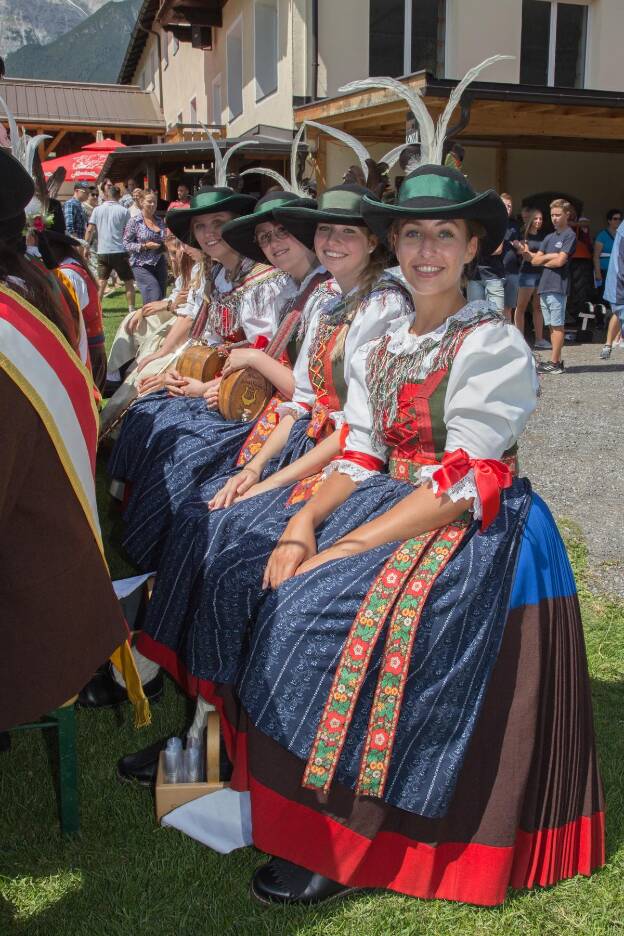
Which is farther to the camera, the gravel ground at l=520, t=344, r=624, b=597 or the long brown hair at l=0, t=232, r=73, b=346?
the gravel ground at l=520, t=344, r=624, b=597

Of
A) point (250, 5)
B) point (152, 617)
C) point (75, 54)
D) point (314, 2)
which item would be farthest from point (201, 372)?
point (75, 54)

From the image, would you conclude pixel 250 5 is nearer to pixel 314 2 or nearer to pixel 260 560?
pixel 314 2

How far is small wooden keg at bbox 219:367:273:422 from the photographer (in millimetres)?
3451

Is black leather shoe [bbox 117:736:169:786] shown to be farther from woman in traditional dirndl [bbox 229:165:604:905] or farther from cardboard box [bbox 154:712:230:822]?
woman in traditional dirndl [bbox 229:165:604:905]

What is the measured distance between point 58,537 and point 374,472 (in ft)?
3.31

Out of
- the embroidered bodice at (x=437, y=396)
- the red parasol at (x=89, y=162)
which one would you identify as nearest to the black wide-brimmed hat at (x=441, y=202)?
the embroidered bodice at (x=437, y=396)

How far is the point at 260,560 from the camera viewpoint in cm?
221

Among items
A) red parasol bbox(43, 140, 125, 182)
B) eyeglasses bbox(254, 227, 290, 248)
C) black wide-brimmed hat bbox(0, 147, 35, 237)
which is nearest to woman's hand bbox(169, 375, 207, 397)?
eyeglasses bbox(254, 227, 290, 248)

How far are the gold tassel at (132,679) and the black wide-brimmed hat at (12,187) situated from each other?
117 centimetres

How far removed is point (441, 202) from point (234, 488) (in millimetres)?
1211

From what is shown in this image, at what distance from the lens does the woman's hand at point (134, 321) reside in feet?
17.6

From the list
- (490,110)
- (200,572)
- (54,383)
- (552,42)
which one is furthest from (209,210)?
(552,42)

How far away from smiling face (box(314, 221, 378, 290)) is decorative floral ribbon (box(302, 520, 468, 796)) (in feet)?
4.55

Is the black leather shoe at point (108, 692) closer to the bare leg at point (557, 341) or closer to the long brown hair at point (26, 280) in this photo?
A: the long brown hair at point (26, 280)
